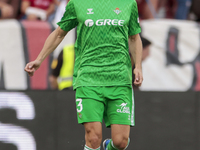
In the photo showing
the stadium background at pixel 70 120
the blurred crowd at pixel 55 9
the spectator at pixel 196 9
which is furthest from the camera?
the spectator at pixel 196 9

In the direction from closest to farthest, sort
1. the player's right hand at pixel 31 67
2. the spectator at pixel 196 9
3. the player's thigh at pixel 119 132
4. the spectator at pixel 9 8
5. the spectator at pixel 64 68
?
the player's right hand at pixel 31 67
the player's thigh at pixel 119 132
the spectator at pixel 64 68
the spectator at pixel 9 8
the spectator at pixel 196 9

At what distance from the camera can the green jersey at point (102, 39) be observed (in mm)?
4574

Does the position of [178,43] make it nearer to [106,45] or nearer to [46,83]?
[46,83]

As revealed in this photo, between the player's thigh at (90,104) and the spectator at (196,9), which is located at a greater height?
the spectator at (196,9)

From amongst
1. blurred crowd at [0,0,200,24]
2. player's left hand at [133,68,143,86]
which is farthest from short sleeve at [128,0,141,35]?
blurred crowd at [0,0,200,24]

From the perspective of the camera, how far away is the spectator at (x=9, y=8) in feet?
25.2

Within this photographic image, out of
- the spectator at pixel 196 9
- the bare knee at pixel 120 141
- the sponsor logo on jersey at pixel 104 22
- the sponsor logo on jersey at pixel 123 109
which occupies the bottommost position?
the bare knee at pixel 120 141

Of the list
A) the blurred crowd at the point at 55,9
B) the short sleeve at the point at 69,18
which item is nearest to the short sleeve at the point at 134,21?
the short sleeve at the point at 69,18

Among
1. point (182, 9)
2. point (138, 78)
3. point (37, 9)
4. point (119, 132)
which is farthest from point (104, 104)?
point (182, 9)

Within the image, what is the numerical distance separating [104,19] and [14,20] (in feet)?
11.4

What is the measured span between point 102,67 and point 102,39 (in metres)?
0.29

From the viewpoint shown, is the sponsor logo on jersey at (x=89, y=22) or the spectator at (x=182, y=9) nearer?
the sponsor logo on jersey at (x=89, y=22)

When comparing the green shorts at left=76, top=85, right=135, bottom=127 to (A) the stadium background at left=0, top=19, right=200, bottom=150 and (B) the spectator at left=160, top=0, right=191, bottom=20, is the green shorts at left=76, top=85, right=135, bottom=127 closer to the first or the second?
(A) the stadium background at left=0, top=19, right=200, bottom=150

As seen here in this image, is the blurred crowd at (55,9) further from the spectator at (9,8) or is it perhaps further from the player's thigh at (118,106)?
the player's thigh at (118,106)
